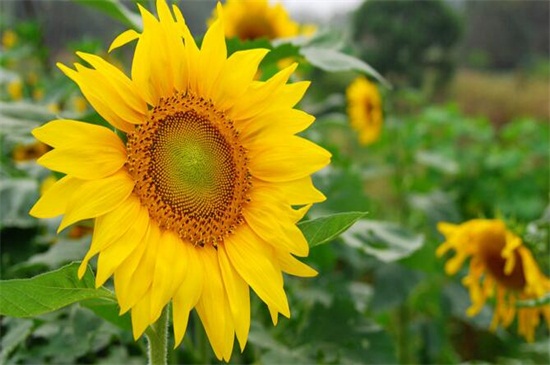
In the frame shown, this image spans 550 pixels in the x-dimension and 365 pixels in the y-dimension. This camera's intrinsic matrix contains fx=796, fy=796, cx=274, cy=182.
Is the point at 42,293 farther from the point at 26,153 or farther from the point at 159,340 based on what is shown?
the point at 26,153

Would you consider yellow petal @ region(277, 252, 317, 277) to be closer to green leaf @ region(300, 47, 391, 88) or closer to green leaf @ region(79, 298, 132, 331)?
green leaf @ region(79, 298, 132, 331)

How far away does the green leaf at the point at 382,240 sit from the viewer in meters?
1.06

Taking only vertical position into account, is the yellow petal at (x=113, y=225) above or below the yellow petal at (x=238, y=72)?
below

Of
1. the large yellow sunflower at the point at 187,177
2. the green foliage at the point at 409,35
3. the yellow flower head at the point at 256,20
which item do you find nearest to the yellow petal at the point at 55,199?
the large yellow sunflower at the point at 187,177

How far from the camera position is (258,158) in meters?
0.78

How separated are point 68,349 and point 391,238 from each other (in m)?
0.48

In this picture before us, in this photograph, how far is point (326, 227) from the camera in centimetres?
74

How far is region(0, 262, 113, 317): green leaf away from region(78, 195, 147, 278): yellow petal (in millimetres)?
27

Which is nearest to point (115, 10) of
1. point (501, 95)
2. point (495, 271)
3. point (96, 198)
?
point (96, 198)

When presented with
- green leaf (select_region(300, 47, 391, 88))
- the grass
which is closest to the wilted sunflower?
green leaf (select_region(300, 47, 391, 88))

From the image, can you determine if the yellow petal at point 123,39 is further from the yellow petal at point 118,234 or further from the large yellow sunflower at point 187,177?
the yellow petal at point 118,234

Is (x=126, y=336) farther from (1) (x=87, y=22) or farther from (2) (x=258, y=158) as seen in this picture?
(1) (x=87, y=22)

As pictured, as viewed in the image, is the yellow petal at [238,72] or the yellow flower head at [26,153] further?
the yellow flower head at [26,153]

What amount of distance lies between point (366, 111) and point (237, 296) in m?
1.90
